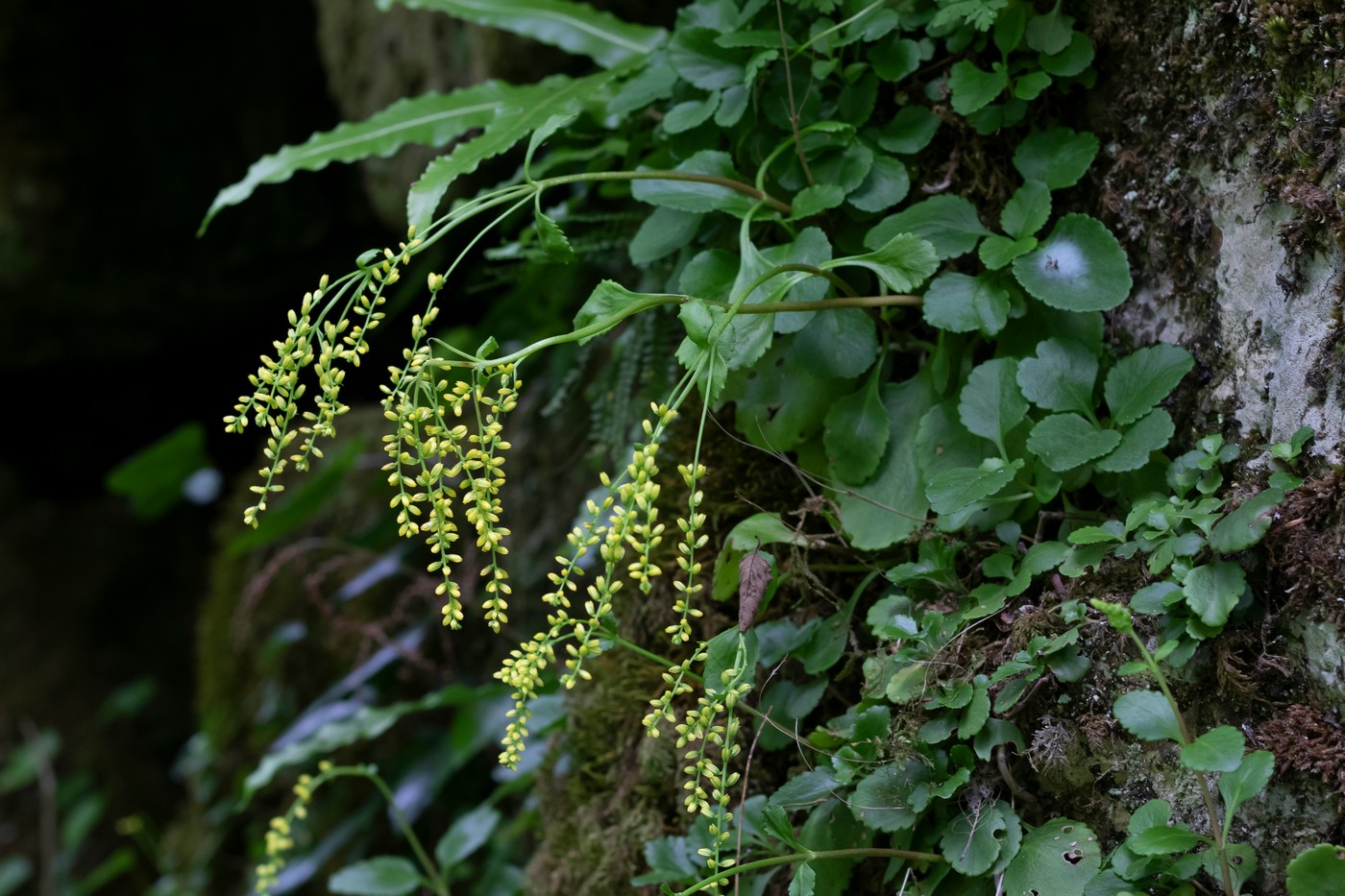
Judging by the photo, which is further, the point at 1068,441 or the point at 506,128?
the point at 506,128

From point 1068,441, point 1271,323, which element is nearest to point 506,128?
point 1068,441

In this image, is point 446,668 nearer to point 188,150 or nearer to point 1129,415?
point 1129,415

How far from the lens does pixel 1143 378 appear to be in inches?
42.3

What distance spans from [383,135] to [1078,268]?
3.37 feet

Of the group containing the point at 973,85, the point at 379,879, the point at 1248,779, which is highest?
the point at 973,85

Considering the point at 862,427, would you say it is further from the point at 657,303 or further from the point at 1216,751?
the point at 1216,751

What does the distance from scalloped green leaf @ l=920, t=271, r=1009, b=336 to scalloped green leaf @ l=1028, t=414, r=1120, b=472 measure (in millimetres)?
131

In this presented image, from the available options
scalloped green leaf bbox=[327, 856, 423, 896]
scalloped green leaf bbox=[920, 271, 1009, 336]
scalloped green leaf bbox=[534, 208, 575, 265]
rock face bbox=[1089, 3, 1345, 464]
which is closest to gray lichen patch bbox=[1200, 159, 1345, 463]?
rock face bbox=[1089, 3, 1345, 464]

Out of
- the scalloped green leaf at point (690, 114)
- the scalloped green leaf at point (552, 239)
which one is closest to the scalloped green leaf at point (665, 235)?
the scalloped green leaf at point (690, 114)

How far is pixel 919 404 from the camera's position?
125cm

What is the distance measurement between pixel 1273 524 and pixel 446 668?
1.83 meters

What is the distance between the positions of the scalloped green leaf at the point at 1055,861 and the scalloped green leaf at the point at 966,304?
1.73ft

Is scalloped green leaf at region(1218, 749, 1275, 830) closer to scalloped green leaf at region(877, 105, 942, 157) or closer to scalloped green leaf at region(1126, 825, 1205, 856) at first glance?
scalloped green leaf at region(1126, 825, 1205, 856)

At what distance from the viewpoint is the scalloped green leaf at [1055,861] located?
0.95 meters
